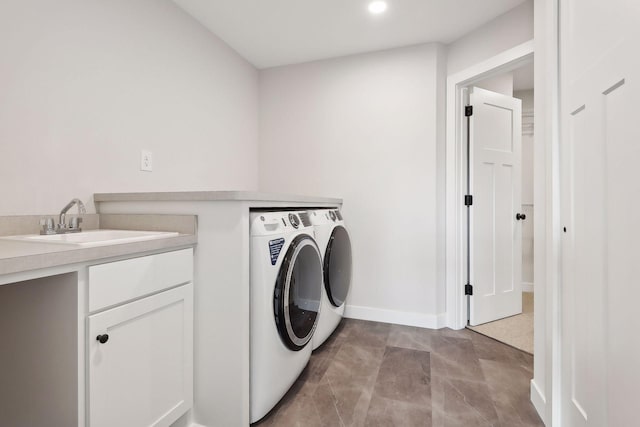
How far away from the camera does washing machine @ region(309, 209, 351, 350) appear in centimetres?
196

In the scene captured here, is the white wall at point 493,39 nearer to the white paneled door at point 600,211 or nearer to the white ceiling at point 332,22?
the white ceiling at point 332,22

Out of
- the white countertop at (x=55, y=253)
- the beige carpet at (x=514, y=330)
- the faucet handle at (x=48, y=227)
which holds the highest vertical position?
the faucet handle at (x=48, y=227)

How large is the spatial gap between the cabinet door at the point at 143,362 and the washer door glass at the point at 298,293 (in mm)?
384

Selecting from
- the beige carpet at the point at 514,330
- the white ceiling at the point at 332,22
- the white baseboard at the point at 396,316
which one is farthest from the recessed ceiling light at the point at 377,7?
the beige carpet at the point at 514,330

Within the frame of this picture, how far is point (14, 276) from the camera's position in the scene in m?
0.73

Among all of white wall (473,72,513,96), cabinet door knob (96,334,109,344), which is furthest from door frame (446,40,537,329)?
cabinet door knob (96,334,109,344)

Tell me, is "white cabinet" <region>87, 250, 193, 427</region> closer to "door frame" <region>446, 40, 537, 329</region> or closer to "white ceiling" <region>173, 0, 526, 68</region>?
"white ceiling" <region>173, 0, 526, 68</region>

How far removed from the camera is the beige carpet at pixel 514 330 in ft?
6.93

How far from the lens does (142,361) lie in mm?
1051

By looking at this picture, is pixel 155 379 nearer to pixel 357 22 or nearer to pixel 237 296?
pixel 237 296

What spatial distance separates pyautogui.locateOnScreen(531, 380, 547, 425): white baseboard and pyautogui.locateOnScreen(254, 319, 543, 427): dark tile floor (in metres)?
0.03

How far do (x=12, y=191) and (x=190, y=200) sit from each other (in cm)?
72

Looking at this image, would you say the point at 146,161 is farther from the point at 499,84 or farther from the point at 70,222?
the point at 499,84

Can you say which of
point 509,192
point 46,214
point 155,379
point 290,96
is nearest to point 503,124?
point 509,192
